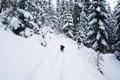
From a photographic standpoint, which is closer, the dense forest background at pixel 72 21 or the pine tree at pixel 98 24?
the dense forest background at pixel 72 21

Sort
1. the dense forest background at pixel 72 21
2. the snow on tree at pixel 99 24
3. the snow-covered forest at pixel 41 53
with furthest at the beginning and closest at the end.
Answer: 1. the snow on tree at pixel 99 24
2. the dense forest background at pixel 72 21
3. the snow-covered forest at pixel 41 53

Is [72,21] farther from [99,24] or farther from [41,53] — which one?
[41,53]

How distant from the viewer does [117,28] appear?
25.7 m

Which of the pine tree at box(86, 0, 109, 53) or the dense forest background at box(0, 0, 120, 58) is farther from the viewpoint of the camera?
the pine tree at box(86, 0, 109, 53)

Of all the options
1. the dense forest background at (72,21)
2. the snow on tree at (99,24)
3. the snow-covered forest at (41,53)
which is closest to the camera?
the snow-covered forest at (41,53)

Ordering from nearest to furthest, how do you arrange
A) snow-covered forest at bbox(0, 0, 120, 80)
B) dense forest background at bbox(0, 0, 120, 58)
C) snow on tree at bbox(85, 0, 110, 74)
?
snow-covered forest at bbox(0, 0, 120, 80) < dense forest background at bbox(0, 0, 120, 58) < snow on tree at bbox(85, 0, 110, 74)

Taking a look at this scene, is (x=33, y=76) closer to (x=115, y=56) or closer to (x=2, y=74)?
(x=2, y=74)

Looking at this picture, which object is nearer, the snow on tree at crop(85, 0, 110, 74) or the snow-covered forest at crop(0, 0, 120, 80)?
the snow-covered forest at crop(0, 0, 120, 80)

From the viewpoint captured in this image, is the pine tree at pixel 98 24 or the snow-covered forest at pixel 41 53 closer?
the snow-covered forest at pixel 41 53

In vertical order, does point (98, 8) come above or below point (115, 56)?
above

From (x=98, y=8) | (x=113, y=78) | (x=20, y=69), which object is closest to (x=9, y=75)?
(x=20, y=69)

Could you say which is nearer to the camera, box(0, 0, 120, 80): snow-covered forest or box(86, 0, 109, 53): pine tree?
box(0, 0, 120, 80): snow-covered forest

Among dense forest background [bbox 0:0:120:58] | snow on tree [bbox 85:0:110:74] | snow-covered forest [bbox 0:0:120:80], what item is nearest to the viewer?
snow-covered forest [bbox 0:0:120:80]

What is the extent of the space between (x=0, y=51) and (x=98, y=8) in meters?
19.3
